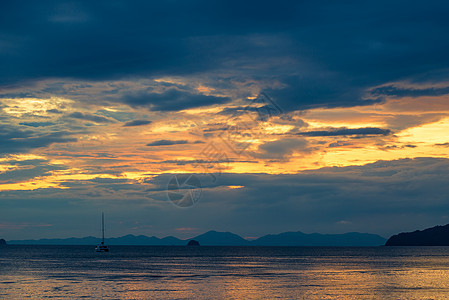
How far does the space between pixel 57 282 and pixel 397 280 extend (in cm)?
6996

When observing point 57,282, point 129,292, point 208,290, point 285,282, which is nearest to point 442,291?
point 285,282

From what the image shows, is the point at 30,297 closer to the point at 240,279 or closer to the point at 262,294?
the point at 262,294

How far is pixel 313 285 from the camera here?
101 metres

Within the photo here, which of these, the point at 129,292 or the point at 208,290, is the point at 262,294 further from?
the point at 129,292

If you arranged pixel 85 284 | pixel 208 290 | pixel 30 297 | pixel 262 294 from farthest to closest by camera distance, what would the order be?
1. pixel 85 284
2. pixel 208 290
3. pixel 262 294
4. pixel 30 297

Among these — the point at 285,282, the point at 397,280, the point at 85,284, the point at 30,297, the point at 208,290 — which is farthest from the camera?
the point at 397,280

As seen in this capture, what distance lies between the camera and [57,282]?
4085 inches

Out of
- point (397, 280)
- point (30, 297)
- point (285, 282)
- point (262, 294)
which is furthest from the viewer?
point (397, 280)

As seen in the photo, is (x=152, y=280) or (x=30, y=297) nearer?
(x=30, y=297)

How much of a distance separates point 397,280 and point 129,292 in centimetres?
5878

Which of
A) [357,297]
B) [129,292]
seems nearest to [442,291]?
[357,297]

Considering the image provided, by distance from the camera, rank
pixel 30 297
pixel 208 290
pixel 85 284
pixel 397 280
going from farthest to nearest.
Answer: pixel 397 280 → pixel 85 284 → pixel 208 290 → pixel 30 297

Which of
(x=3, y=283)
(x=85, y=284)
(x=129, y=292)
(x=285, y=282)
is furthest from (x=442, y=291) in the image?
(x=3, y=283)

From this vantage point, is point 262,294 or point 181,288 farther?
point 181,288
